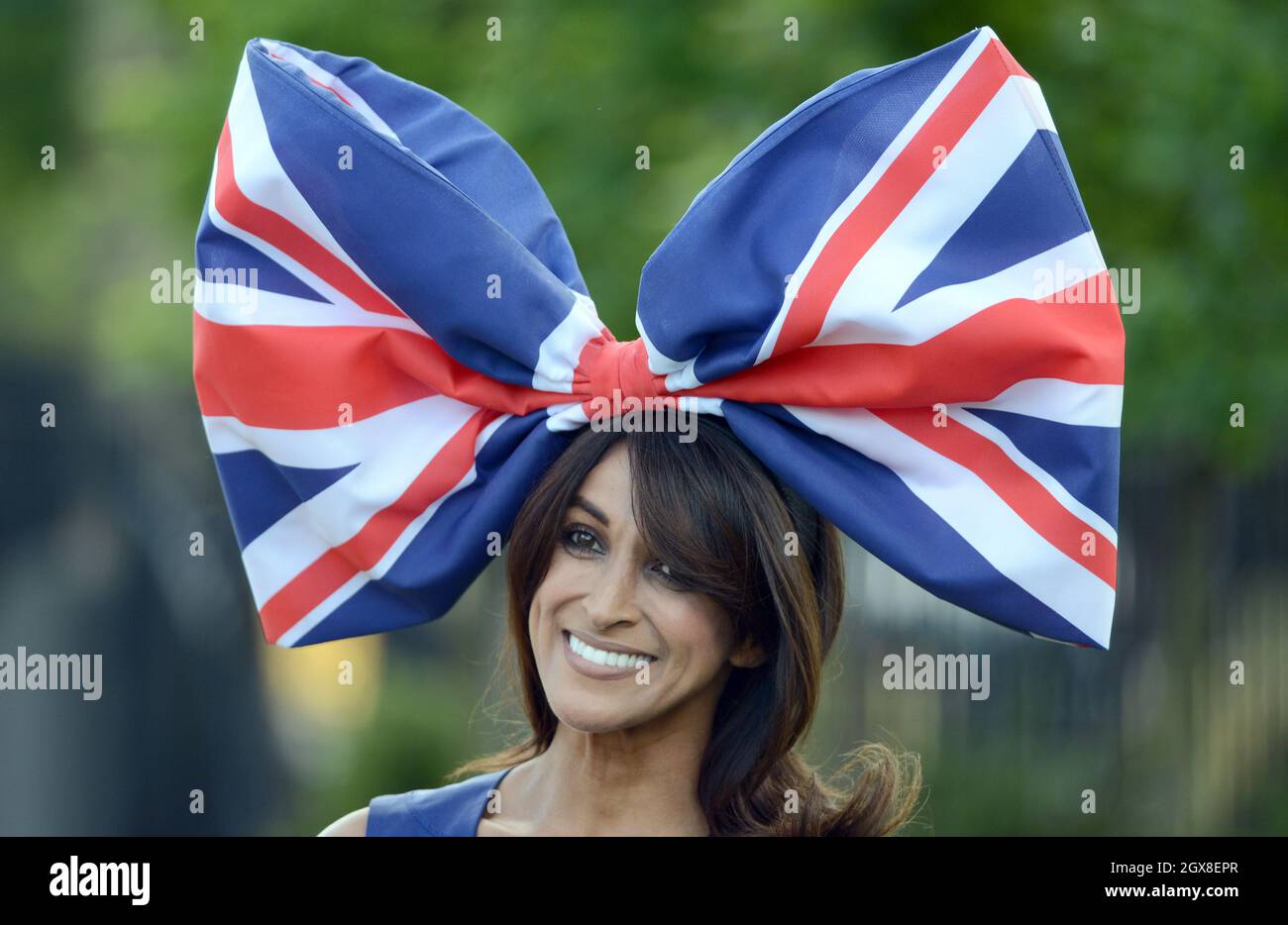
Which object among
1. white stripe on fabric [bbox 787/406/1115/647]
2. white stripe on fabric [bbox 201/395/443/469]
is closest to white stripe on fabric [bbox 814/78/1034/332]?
white stripe on fabric [bbox 787/406/1115/647]

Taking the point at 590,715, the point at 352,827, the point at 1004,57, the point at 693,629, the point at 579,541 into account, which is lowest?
the point at 352,827

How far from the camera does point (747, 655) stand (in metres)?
2.13

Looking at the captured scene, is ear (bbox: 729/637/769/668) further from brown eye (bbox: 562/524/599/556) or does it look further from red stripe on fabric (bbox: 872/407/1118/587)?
red stripe on fabric (bbox: 872/407/1118/587)

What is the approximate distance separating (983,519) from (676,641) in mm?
421

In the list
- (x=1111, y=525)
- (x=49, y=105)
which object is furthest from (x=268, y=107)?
(x=49, y=105)

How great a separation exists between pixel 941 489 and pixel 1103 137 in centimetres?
284

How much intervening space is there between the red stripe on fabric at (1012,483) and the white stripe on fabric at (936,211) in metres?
0.16

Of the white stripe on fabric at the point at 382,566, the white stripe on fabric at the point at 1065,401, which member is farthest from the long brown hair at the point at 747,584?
the white stripe on fabric at the point at 1065,401

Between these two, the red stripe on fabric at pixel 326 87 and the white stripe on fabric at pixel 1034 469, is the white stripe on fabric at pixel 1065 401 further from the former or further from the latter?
Result: the red stripe on fabric at pixel 326 87

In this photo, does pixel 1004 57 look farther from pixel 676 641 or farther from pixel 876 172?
pixel 676 641

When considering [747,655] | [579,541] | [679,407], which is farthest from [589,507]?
[747,655]

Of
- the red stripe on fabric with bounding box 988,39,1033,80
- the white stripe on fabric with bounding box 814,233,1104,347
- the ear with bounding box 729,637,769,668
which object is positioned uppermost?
the red stripe on fabric with bounding box 988,39,1033,80

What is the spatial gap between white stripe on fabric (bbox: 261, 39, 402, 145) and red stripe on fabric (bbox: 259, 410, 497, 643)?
1.42ft

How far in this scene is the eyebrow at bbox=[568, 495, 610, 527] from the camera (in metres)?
2.05
